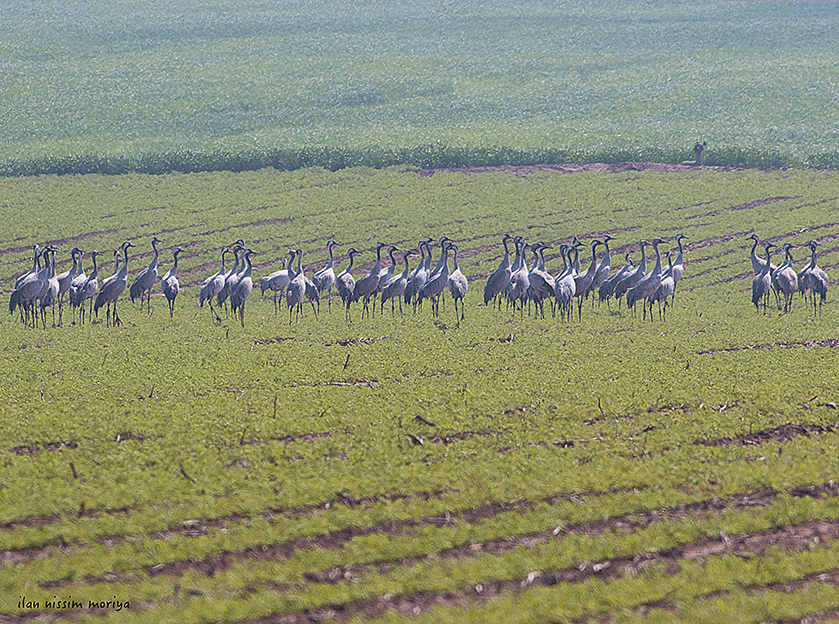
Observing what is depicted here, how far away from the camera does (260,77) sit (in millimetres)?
83625

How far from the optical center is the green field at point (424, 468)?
38.9 ft

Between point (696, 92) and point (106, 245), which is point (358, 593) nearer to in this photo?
point (106, 245)

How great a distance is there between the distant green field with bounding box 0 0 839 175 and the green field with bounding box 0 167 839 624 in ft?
105

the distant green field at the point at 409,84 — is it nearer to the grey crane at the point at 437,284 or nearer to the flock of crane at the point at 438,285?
the flock of crane at the point at 438,285

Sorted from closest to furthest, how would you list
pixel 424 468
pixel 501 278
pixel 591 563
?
pixel 591 563 → pixel 424 468 → pixel 501 278

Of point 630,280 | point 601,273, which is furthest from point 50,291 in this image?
point 630,280

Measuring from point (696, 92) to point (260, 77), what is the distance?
44.0 metres

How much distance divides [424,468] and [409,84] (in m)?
71.2

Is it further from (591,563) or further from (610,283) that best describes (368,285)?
(591,563)

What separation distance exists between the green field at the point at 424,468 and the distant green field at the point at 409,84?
32.0 meters

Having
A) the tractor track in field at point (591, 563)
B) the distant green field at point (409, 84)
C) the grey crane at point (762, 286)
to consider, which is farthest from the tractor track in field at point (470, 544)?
the distant green field at point (409, 84)

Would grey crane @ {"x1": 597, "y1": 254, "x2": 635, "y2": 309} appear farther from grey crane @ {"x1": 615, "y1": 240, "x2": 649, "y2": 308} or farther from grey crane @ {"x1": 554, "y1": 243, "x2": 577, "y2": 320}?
grey crane @ {"x1": 554, "y1": 243, "x2": 577, "y2": 320}

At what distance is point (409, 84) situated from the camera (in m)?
81.8

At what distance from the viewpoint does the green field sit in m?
11.9
